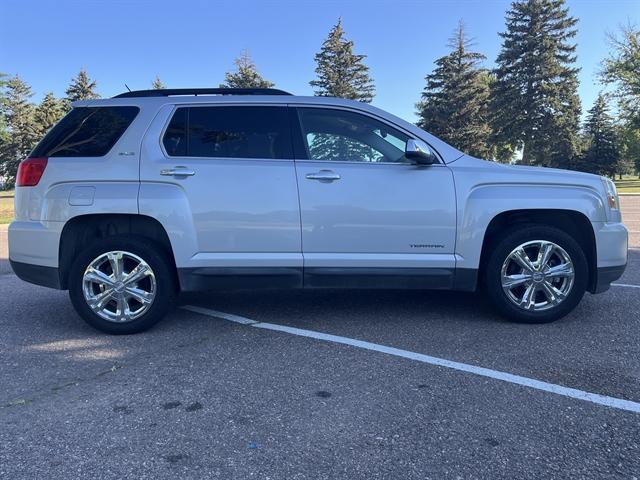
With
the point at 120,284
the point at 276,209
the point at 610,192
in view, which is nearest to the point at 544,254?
the point at 610,192

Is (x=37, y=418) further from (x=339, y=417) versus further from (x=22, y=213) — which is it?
(x=22, y=213)

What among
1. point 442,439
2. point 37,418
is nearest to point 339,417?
point 442,439

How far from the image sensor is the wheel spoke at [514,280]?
4.33 meters

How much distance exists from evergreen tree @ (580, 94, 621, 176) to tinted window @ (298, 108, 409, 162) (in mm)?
64580

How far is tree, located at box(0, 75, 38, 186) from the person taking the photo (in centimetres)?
5347

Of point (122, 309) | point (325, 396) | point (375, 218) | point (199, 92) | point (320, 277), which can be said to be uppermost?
point (199, 92)

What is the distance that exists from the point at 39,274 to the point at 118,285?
2.26 ft

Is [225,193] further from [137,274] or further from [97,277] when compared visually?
[97,277]

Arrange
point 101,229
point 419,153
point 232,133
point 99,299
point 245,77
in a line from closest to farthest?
point 419,153 → point 99,299 → point 232,133 → point 101,229 → point 245,77

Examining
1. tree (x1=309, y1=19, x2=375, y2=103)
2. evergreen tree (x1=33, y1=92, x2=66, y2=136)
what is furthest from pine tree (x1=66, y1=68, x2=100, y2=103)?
tree (x1=309, y1=19, x2=375, y2=103)

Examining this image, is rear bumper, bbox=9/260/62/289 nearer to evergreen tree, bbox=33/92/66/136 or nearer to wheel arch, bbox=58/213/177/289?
wheel arch, bbox=58/213/177/289

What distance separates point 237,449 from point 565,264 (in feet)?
10.5

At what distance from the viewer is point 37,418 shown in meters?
2.85

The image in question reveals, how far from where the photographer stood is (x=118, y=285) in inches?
166
